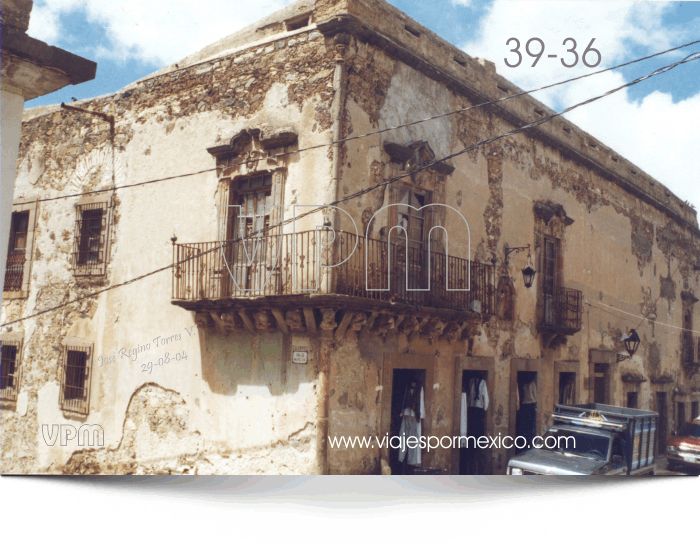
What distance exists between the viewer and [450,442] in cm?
1016

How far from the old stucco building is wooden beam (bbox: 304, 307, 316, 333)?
33 millimetres

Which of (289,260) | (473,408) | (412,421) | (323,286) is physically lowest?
(412,421)

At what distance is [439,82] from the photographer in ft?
34.8

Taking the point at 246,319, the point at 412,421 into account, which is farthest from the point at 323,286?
the point at 412,421

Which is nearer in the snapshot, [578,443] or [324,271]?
[324,271]

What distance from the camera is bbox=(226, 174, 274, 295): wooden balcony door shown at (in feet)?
30.1

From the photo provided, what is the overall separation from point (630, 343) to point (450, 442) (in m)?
5.64

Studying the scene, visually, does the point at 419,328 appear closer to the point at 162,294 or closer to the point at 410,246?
the point at 410,246

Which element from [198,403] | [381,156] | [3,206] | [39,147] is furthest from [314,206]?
[39,147]

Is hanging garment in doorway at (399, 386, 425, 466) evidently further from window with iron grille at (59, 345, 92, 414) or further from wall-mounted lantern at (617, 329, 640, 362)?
wall-mounted lantern at (617, 329, 640, 362)

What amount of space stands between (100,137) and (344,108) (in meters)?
4.75
